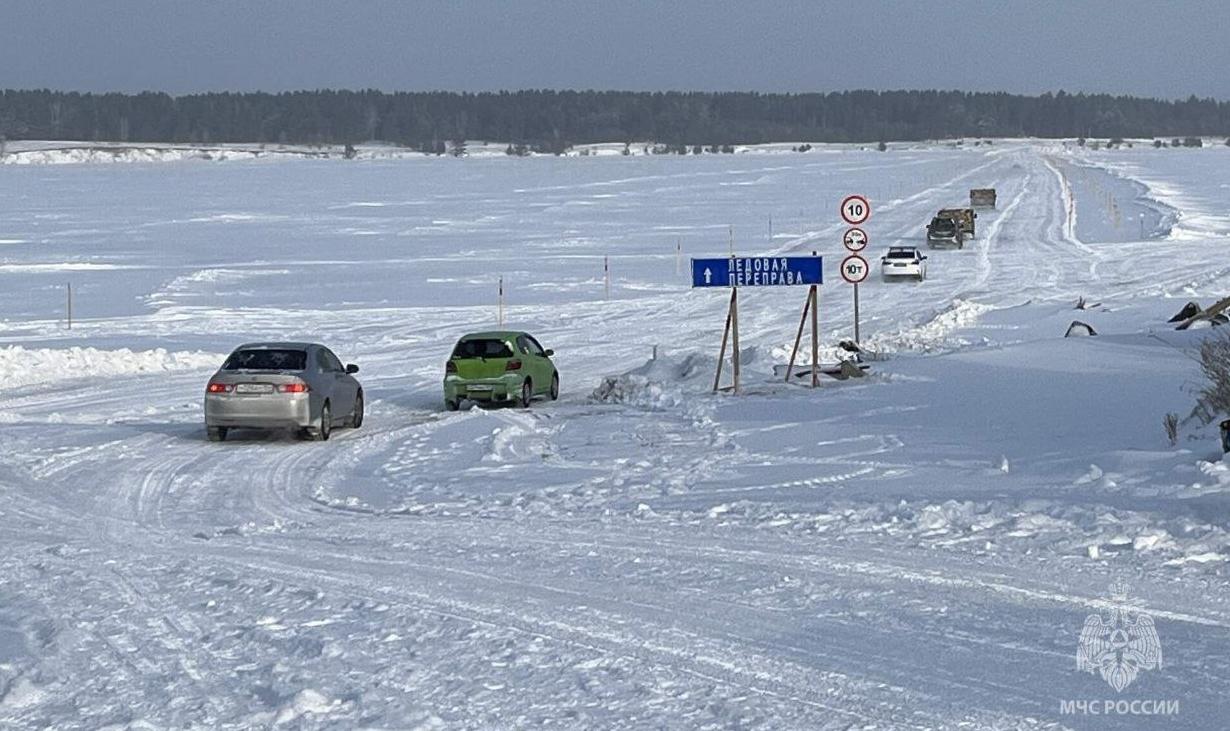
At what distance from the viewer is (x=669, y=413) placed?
2070cm

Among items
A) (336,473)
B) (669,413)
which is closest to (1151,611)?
(336,473)

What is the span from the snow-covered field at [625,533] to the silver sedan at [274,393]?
379 mm

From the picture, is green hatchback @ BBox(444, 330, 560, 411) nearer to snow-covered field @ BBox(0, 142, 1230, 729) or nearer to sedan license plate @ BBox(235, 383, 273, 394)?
snow-covered field @ BBox(0, 142, 1230, 729)

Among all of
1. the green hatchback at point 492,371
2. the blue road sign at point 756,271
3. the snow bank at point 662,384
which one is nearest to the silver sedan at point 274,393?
the green hatchback at point 492,371

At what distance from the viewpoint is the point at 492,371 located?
962 inches

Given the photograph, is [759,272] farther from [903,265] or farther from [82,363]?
[903,265]

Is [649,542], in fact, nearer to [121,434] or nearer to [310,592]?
[310,592]

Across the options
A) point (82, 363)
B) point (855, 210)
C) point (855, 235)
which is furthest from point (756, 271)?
point (82, 363)

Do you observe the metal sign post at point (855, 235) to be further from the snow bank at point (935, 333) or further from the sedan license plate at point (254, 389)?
the sedan license plate at point (254, 389)

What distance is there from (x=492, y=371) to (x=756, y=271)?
4781 mm

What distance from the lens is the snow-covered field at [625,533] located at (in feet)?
26.2

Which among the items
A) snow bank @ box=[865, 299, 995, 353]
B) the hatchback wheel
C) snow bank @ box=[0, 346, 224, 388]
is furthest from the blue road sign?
snow bank @ box=[0, 346, 224, 388]

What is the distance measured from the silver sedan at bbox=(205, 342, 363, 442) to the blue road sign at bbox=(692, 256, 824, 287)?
5.15 meters

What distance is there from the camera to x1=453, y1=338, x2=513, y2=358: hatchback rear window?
24.7 meters
